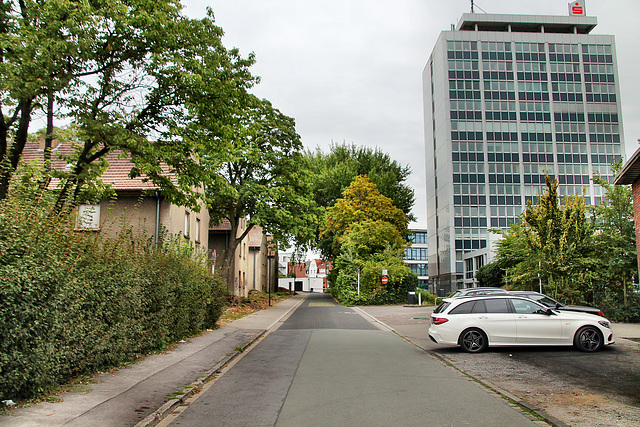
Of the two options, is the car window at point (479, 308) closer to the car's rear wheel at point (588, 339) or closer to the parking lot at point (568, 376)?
the parking lot at point (568, 376)

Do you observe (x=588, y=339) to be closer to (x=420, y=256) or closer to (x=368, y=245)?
(x=368, y=245)

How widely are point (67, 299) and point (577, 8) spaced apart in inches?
3240

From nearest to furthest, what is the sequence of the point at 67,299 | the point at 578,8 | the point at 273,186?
1. the point at 67,299
2. the point at 273,186
3. the point at 578,8

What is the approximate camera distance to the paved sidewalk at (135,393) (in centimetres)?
622

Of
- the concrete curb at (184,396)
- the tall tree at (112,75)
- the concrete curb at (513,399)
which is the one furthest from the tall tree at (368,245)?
the concrete curb at (513,399)

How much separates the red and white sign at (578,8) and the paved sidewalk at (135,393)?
76641 mm

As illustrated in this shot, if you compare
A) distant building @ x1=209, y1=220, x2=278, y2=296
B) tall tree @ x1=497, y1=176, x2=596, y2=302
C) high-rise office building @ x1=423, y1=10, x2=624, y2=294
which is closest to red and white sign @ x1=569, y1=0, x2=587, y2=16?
high-rise office building @ x1=423, y1=10, x2=624, y2=294

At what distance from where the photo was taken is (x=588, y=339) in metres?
12.7

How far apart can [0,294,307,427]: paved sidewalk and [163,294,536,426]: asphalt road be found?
395 mm

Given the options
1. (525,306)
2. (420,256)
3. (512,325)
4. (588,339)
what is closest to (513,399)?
(512,325)

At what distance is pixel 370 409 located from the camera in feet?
23.3

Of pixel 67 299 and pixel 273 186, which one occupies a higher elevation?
pixel 273 186

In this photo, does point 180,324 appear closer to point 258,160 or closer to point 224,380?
point 224,380

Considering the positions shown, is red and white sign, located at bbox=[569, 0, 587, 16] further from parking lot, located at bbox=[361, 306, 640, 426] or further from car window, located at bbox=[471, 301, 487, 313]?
car window, located at bbox=[471, 301, 487, 313]
